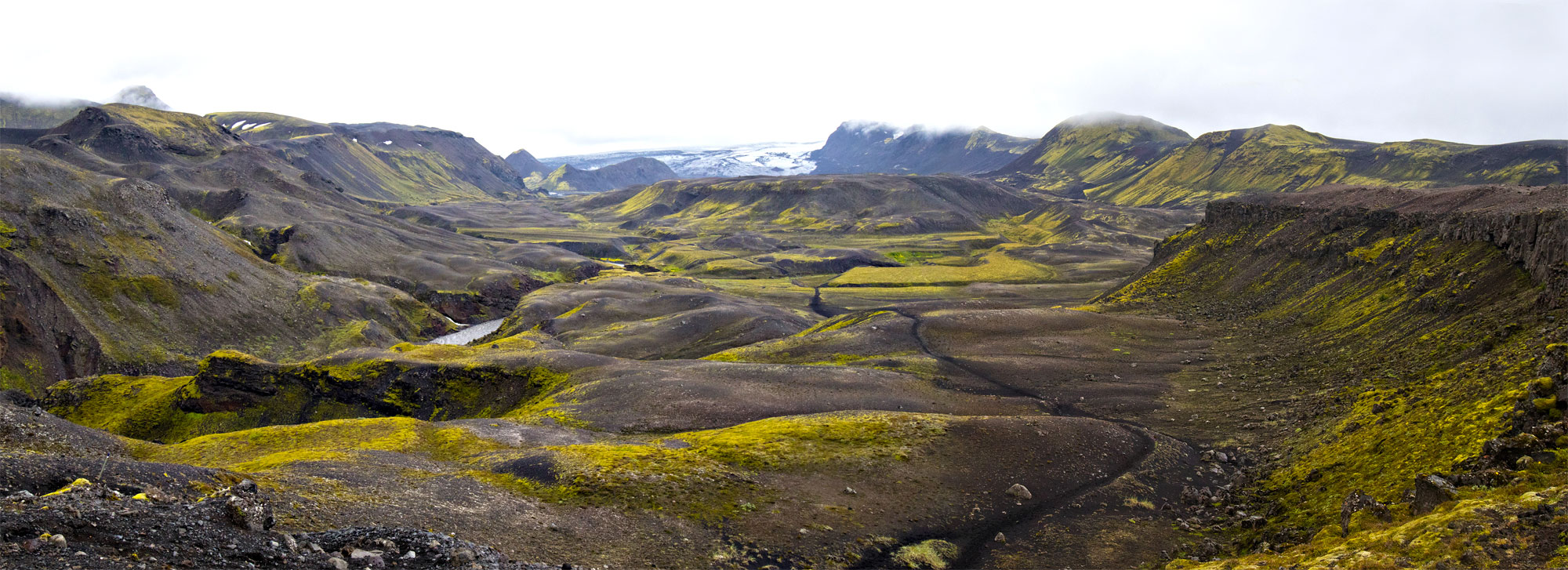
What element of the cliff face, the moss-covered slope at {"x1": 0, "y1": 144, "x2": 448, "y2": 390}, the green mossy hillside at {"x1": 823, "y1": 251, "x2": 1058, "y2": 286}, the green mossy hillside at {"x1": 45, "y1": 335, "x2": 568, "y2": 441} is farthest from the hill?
the cliff face

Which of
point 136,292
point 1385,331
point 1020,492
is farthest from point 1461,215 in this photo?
point 136,292

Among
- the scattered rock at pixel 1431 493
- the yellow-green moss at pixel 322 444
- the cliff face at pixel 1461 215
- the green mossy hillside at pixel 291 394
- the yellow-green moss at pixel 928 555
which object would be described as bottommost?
the green mossy hillside at pixel 291 394

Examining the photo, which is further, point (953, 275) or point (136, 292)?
point (953, 275)

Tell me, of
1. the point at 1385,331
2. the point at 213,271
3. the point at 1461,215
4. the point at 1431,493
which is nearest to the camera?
the point at 1431,493

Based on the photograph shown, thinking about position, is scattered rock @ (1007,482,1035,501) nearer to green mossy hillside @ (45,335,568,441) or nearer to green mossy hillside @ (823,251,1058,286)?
green mossy hillside @ (45,335,568,441)

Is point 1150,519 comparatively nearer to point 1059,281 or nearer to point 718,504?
point 718,504

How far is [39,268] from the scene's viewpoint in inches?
3455

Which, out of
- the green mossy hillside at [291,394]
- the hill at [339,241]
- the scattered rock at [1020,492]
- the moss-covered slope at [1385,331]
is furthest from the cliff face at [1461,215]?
the hill at [339,241]

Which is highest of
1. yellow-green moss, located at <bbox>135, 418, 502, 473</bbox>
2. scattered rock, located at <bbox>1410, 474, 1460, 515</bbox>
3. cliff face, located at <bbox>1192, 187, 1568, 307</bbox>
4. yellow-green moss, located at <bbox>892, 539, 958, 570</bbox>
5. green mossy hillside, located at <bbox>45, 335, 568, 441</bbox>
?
cliff face, located at <bbox>1192, 187, 1568, 307</bbox>

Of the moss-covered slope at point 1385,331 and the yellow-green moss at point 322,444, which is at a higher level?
the moss-covered slope at point 1385,331

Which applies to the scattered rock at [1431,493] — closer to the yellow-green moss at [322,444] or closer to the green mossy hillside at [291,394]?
the yellow-green moss at [322,444]

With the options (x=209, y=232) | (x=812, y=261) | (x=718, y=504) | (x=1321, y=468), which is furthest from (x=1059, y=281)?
(x=209, y=232)

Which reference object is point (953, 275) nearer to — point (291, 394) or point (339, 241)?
point (291, 394)

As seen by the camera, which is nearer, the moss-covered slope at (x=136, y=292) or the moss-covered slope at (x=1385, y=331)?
the moss-covered slope at (x=1385, y=331)
